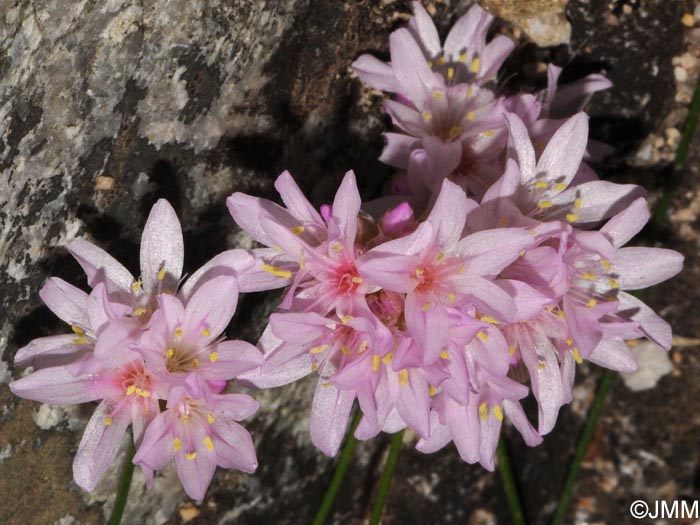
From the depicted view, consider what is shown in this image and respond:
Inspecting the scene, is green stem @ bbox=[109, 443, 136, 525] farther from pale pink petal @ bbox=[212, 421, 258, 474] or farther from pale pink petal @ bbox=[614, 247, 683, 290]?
pale pink petal @ bbox=[614, 247, 683, 290]

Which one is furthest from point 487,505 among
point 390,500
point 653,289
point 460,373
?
point 460,373

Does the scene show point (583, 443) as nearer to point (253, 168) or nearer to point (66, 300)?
point (253, 168)

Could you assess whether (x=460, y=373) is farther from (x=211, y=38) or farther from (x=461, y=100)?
(x=211, y=38)

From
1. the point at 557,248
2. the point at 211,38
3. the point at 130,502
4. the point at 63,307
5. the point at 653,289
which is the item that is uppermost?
the point at 211,38

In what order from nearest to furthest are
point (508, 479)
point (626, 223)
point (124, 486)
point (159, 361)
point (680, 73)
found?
point (159, 361)
point (626, 223)
point (124, 486)
point (508, 479)
point (680, 73)

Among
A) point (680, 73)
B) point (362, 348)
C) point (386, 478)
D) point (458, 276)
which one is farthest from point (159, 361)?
point (680, 73)

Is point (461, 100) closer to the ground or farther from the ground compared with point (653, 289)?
farther from the ground
